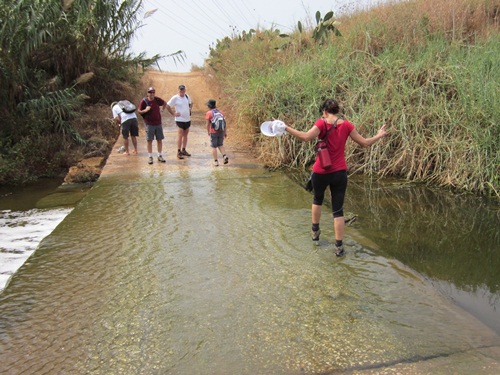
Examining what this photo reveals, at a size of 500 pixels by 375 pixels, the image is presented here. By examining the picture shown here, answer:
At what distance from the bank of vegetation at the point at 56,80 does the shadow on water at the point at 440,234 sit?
6303 millimetres

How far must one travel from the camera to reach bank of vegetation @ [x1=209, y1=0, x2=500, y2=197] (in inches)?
300

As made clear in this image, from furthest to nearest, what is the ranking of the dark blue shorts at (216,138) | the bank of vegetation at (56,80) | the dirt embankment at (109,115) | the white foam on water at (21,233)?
the bank of vegetation at (56,80)
the dirt embankment at (109,115)
the dark blue shorts at (216,138)
the white foam on water at (21,233)

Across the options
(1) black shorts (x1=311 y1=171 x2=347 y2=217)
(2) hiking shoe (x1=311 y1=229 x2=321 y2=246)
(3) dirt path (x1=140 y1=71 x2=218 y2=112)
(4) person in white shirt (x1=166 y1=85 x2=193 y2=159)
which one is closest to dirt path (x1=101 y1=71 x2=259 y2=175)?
(4) person in white shirt (x1=166 y1=85 x2=193 y2=159)

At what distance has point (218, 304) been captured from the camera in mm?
3922

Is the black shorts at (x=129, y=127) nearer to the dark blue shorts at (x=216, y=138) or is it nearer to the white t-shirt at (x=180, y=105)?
the white t-shirt at (x=180, y=105)

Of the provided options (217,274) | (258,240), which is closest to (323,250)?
(258,240)

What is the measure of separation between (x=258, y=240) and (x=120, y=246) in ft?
5.38

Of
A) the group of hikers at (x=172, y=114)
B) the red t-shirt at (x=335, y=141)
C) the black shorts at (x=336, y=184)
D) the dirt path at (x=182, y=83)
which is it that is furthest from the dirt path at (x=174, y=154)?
the red t-shirt at (x=335, y=141)

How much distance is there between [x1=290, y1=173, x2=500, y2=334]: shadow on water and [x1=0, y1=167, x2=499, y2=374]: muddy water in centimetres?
29

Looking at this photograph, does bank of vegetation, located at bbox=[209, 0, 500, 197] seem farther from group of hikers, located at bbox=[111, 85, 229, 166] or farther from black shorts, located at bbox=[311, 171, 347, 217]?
black shorts, located at bbox=[311, 171, 347, 217]

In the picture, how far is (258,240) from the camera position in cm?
541

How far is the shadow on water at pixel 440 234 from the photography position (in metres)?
4.55

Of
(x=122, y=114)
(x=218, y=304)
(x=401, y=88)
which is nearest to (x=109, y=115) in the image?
(x=122, y=114)

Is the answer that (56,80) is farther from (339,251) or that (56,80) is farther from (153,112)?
(339,251)
